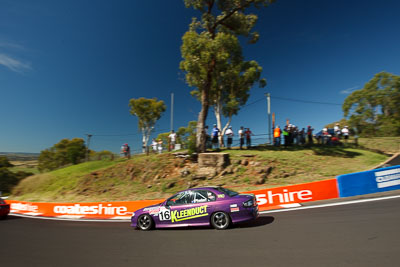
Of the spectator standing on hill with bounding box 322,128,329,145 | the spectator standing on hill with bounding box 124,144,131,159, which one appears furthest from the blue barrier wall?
the spectator standing on hill with bounding box 124,144,131,159

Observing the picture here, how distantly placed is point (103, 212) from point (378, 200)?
501 inches

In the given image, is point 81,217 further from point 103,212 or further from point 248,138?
point 248,138

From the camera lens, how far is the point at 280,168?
14.2 metres

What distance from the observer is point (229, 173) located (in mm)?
14930

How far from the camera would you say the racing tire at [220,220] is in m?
6.43

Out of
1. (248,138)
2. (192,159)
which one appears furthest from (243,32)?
(192,159)

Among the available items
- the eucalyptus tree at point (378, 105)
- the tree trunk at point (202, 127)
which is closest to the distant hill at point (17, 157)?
the tree trunk at point (202, 127)

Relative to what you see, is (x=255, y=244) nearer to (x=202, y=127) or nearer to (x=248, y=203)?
(x=248, y=203)

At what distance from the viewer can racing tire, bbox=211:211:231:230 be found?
643 centimetres

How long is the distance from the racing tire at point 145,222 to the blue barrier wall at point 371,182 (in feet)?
A: 25.3

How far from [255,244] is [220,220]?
181 centimetres

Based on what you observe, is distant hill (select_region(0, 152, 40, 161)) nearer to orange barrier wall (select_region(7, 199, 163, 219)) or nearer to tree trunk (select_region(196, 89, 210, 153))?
orange barrier wall (select_region(7, 199, 163, 219))

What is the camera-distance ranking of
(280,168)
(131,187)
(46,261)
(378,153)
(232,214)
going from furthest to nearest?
(378,153), (131,187), (280,168), (232,214), (46,261)

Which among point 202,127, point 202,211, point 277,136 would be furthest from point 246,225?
point 277,136
